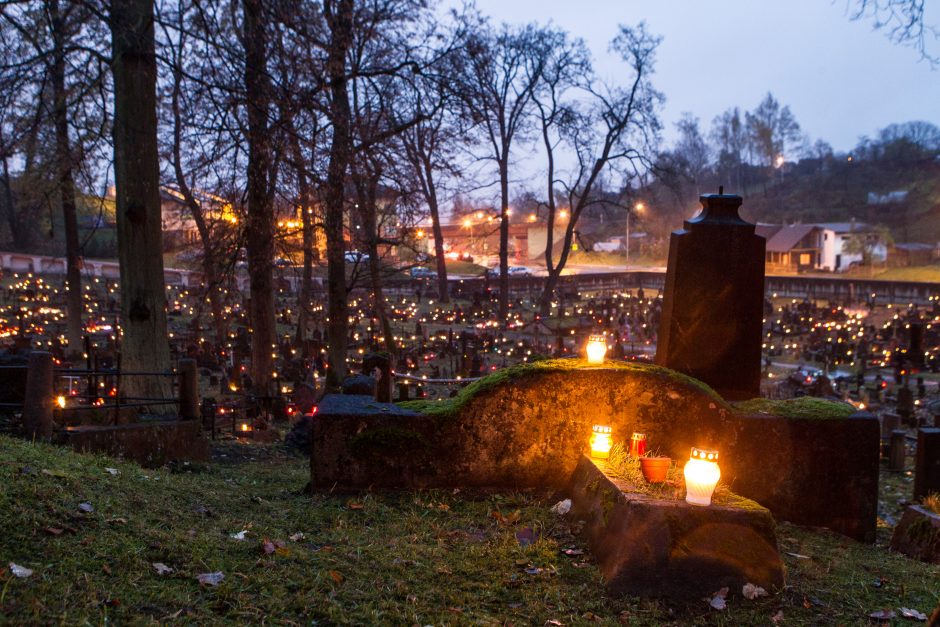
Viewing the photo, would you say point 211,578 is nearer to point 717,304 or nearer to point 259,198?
point 717,304

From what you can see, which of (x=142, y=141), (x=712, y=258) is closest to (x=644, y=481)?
(x=712, y=258)

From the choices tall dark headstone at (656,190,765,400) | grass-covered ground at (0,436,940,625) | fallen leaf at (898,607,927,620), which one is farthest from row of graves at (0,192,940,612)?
fallen leaf at (898,607,927,620)

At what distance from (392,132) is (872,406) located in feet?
47.5

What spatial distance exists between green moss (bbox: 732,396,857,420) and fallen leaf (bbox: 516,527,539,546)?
2.80 meters

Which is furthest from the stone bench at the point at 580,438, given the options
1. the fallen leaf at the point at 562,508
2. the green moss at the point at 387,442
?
the fallen leaf at the point at 562,508

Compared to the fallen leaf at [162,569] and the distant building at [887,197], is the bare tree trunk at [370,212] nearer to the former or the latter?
the fallen leaf at [162,569]

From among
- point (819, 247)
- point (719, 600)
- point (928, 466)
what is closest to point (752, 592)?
point (719, 600)

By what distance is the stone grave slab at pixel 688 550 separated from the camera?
453cm

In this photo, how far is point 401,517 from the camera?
596cm

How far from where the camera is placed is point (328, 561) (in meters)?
4.54

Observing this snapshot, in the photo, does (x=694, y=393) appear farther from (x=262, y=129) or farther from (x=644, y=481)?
(x=262, y=129)

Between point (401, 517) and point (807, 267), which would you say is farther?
point (807, 267)

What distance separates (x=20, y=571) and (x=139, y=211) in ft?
22.5

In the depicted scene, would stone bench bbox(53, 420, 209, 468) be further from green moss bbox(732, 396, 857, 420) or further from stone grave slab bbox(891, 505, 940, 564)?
stone grave slab bbox(891, 505, 940, 564)
